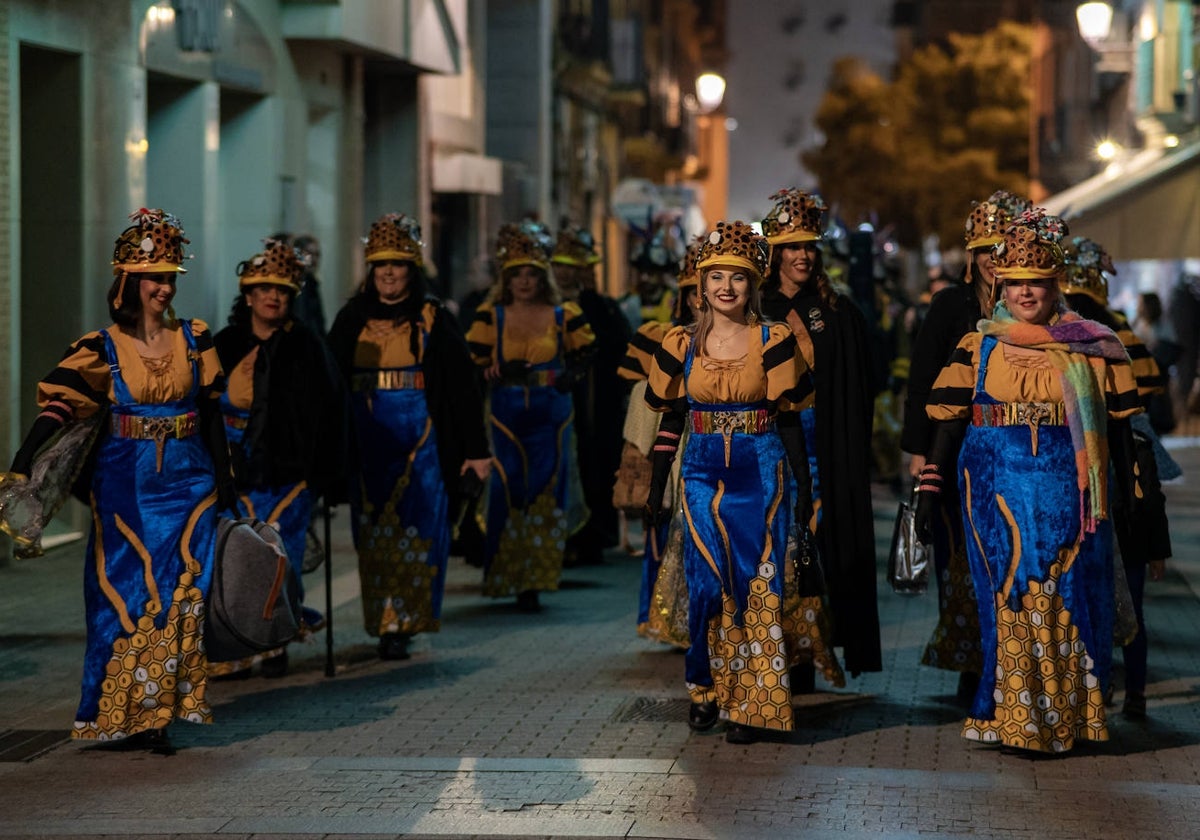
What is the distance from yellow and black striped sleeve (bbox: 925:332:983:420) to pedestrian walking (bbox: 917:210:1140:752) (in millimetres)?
41

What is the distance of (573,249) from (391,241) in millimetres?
3911

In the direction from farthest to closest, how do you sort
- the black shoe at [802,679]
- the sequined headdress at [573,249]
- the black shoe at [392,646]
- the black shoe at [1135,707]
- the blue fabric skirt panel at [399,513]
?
the sequined headdress at [573,249] → the blue fabric skirt panel at [399,513] → the black shoe at [392,646] → the black shoe at [802,679] → the black shoe at [1135,707]

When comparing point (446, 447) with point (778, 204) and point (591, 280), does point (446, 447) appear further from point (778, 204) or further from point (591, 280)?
point (591, 280)

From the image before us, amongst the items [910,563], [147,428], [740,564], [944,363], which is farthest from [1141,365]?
[147,428]

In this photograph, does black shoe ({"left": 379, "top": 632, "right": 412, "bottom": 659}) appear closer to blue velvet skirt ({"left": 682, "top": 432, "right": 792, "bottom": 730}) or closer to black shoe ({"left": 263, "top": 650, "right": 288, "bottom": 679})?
black shoe ({"left": 263, "top": 650, "right": 288, "bottom": 679})

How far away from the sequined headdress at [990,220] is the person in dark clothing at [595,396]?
5.14 meters

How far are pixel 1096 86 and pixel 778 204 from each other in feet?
117

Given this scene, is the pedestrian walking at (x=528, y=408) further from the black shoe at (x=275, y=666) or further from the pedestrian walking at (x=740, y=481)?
the pedestrian walking at (x=740, y=481)

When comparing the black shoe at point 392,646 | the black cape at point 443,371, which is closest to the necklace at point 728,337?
the black cape at point 443,371

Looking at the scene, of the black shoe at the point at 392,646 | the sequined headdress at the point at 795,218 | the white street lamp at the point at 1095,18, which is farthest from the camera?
the white street lamp at the point at 1095,18

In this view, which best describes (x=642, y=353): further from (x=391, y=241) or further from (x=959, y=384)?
(x=959, y=384)

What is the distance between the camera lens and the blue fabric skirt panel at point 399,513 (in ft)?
37.0

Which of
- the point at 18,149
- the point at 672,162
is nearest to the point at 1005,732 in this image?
the point at 18,149

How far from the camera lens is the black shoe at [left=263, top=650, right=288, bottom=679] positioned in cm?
1062
